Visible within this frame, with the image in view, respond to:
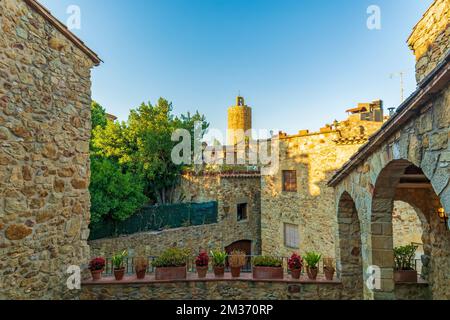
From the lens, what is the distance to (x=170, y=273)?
20.4ft

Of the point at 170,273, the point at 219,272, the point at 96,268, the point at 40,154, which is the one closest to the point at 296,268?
the point at 219,272

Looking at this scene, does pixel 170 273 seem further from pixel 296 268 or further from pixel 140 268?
pixel 296 268

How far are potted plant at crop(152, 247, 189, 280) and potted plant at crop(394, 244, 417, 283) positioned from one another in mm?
5383

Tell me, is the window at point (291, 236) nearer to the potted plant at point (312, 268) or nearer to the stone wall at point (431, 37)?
the potted plant at point (312, 268)

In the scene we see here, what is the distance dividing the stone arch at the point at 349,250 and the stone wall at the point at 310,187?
3697 mm

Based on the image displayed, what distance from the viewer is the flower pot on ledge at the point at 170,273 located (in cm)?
616

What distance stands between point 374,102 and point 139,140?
1229cm

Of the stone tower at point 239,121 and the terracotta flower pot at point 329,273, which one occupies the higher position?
the stone tower at point 239,121

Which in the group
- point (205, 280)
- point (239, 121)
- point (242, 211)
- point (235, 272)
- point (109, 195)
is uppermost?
point (239, 121)

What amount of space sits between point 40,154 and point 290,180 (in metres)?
10.7

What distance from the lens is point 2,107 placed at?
12.5 feet

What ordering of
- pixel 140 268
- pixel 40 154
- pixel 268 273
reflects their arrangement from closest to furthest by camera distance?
pixel 40 154 → pixel 140 268 → pixel 268 273

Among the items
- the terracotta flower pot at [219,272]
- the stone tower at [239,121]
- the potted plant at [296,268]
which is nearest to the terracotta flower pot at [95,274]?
the terracotta flower pot at [219,272]

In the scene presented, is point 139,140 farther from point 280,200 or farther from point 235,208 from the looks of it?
point 280,200
